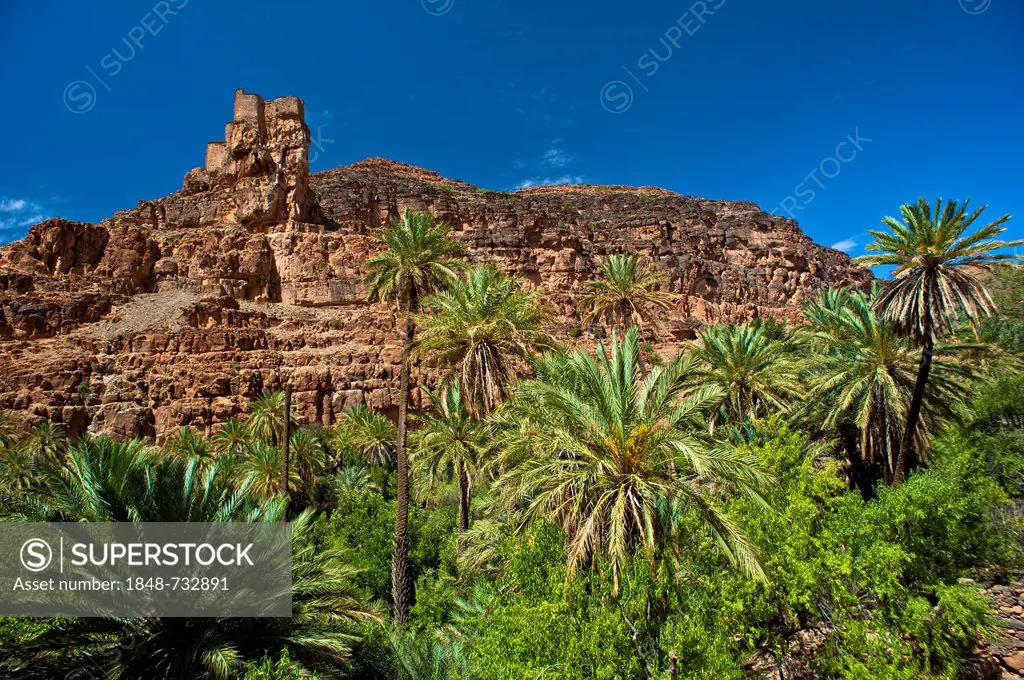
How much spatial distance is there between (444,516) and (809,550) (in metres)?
16.3

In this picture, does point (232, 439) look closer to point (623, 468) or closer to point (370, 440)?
point (370, 440)

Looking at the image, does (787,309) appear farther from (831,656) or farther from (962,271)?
(831,656)

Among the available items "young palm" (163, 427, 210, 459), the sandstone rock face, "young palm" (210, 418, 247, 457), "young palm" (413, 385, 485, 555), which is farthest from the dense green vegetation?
the sandstone rock face

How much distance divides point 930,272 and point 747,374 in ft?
20.6

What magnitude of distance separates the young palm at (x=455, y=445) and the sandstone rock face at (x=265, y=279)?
21.1 m

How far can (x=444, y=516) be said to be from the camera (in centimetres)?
2250

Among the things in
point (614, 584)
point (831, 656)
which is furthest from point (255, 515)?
point (831, 656)

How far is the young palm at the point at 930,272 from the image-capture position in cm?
1289

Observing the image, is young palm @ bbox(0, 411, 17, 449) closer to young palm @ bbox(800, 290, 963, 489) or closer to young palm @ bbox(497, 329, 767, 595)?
young palm @ bbox(497, 329, 767, 595)

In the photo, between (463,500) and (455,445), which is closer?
(463,500)

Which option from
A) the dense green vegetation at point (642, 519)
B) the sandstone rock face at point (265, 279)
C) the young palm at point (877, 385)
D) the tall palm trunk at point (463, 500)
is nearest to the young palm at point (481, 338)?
the dense green vegetation at point (642, 519)
